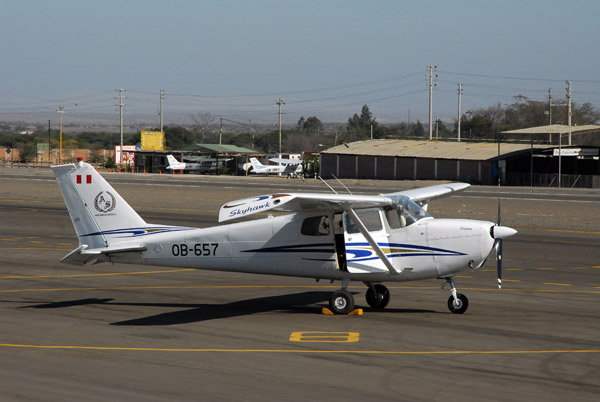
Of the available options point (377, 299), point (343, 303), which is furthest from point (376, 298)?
point (343, 303)

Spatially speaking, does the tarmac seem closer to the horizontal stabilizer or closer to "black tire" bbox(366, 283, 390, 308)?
"black tire" bbox(366, 283, 390, 308)

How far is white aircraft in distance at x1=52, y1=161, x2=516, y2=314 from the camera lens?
1470 cm

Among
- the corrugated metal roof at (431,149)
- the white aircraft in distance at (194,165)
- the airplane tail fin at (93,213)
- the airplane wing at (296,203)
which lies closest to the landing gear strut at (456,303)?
the airplane wing at (296,203)

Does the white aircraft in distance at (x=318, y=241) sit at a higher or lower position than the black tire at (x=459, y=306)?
higher

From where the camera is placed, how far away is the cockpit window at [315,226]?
608 inches

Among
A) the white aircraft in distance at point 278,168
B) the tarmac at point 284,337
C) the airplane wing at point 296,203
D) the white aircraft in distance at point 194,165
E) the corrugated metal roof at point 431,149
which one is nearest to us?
the tarmac at point 284,337

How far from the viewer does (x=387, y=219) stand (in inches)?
600

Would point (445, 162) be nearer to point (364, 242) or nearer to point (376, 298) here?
point (376, 298)

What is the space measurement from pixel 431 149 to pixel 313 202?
66182mm

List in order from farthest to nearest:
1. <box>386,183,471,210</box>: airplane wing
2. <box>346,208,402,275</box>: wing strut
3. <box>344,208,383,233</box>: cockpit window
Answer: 1. <box>386,183,471,210</box>: airplane wing
2. <box>344,208,383,233</box>: cockpit window
3. <box>346,208,402,275</box>: wing strut

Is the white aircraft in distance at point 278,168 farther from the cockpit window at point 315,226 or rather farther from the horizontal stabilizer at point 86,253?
the cockpit window at point 315,226

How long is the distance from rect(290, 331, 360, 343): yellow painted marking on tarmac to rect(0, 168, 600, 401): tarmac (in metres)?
0.02

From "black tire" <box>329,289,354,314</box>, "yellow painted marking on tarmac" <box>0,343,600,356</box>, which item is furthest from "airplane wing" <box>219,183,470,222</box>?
"yellow painted marking on tarmac" <box>0,343,600,356</box>

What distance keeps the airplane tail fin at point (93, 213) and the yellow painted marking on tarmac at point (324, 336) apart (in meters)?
5.01
